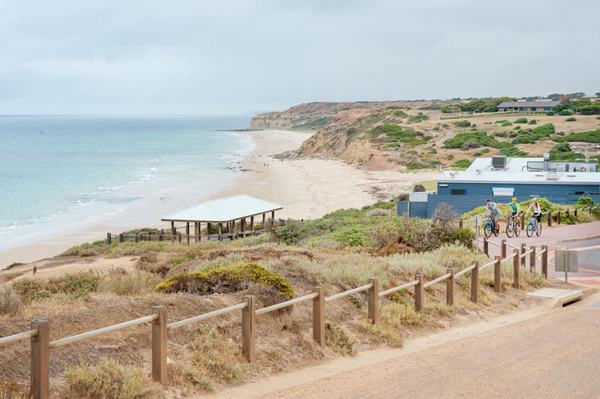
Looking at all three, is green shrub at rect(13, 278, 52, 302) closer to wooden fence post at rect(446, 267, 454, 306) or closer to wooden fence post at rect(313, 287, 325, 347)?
wooden fence post at rect(313, 287, 325, 347)

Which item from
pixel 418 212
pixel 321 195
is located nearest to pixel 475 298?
pixel 418 212

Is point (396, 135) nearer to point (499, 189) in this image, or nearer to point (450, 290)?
point (499, 189)

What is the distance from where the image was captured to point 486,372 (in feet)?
25.7

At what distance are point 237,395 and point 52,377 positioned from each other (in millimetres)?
1815

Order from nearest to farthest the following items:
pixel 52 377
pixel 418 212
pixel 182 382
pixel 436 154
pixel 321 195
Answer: pixel 52 377 < pixel 182 382 < pixel 418 212 < pixel 321 195 < pixel 436 154

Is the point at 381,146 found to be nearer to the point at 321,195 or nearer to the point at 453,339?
the point at 321,195

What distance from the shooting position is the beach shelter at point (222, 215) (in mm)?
28250

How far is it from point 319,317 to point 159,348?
2.45 metres

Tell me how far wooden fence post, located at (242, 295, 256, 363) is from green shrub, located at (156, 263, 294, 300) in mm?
1629

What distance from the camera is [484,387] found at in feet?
23.9

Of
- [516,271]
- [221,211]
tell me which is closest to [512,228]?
[516,271]

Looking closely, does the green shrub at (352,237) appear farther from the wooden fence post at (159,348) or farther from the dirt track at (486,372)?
the wooden fence post at (159,348)

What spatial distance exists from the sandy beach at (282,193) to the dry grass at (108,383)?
2753 centimetres

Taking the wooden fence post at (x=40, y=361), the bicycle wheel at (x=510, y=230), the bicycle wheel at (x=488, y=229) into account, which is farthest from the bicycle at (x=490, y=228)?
the wooden fence post at (x=40, y=361)
